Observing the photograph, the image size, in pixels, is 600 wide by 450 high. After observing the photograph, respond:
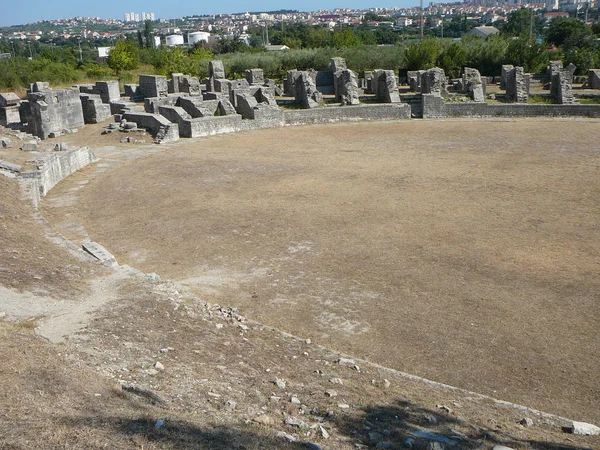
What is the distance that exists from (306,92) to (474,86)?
306 inches

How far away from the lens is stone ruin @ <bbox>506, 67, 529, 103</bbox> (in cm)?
2928

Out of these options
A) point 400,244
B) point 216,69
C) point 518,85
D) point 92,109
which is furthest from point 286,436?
point 216,69

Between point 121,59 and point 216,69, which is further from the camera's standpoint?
point 121,59

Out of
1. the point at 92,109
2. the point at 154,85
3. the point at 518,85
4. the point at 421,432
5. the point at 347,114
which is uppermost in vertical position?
the point at 154,85

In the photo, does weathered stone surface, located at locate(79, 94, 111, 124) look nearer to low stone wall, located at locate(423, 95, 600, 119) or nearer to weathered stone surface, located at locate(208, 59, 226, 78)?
weathered stone surface, located at locate(208, 59, 226, 78)

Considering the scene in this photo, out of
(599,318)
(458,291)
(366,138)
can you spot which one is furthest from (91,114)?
(599,318)

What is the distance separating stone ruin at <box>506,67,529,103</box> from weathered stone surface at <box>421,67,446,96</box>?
10.6ft

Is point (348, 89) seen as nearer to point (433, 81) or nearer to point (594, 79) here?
point (433, 81)

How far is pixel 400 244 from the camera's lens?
1214cm

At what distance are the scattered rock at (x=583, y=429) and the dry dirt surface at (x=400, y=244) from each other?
55 cm

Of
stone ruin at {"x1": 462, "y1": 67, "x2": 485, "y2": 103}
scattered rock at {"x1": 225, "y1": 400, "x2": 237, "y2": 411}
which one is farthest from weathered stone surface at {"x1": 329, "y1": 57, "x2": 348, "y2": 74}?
scattered rock at {"x1": 225, "y1": 400, "x2": 237, "y2": 411}

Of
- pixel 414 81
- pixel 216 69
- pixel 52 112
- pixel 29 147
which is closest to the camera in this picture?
pixel 29 147

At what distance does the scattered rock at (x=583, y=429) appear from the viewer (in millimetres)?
6230

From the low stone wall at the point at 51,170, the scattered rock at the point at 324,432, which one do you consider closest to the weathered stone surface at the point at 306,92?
the low stone wall at the point at 51,170
